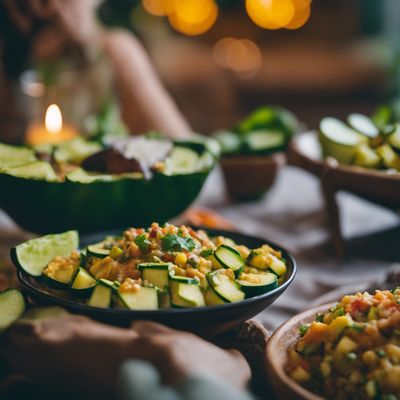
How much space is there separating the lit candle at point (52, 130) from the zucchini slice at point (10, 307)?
937mm

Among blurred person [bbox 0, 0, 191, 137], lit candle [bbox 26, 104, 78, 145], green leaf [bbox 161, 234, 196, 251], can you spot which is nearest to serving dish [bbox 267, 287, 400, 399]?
green leaf [bbox 161, 234, 196, 251]

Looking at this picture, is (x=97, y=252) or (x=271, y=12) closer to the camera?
(x=97, y=252)

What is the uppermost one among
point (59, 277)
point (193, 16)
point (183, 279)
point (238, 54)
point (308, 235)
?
point (183, 279)

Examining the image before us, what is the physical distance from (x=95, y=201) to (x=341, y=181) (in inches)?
26.0

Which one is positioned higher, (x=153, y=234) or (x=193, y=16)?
(x=153, y=234)

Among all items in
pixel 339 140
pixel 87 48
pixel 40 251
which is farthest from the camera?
pixel 87 48

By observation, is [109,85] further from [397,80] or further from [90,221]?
[397,80]

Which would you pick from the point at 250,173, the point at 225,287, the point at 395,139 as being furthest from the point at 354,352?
the point at 250,173

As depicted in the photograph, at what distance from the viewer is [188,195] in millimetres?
1639

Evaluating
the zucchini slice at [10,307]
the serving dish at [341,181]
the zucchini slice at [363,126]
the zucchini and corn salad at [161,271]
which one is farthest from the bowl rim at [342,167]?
the zucchini slice at [10,307]

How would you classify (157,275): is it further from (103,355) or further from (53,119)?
(53,119)

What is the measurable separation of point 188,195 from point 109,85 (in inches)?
49.4

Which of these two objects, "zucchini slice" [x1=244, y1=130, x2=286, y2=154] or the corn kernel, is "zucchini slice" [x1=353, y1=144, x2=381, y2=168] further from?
the corn kernel

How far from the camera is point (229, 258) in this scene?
109cm
